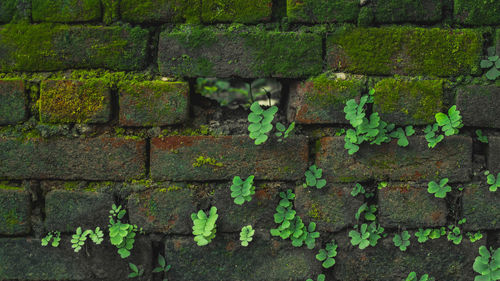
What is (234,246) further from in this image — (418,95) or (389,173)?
(418,95)

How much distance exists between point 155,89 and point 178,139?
6.5 inches

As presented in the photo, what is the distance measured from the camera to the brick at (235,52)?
1.15 m

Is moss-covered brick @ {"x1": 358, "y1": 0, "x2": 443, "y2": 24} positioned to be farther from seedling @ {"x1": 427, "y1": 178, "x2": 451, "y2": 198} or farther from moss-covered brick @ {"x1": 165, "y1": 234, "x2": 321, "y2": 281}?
moss-covered brick @ {"x1": 165, "y1": 234, "x2": 321, "y2": 281}

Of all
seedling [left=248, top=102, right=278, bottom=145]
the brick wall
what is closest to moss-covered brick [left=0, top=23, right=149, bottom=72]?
the brick wall

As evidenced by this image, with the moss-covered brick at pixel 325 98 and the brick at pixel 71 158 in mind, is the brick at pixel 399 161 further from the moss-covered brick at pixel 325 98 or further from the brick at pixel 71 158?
the brick at pixel 71 158

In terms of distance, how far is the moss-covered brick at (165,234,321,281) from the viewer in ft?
4.03

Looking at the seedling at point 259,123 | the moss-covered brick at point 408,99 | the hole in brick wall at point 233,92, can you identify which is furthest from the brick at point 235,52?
the hole in brick wall at point 233,92

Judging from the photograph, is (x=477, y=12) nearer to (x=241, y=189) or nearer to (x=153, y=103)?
(x=241, y=189)

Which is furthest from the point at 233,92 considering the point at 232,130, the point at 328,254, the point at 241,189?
the point at 328,254

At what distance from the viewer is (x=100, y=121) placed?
1.17 metres

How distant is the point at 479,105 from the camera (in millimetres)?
1169

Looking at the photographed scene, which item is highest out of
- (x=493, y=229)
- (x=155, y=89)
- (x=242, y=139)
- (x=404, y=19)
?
(x=404, y=19)

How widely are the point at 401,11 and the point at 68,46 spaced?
3.33 ft

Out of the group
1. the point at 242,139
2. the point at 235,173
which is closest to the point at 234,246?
the point at 235,173
